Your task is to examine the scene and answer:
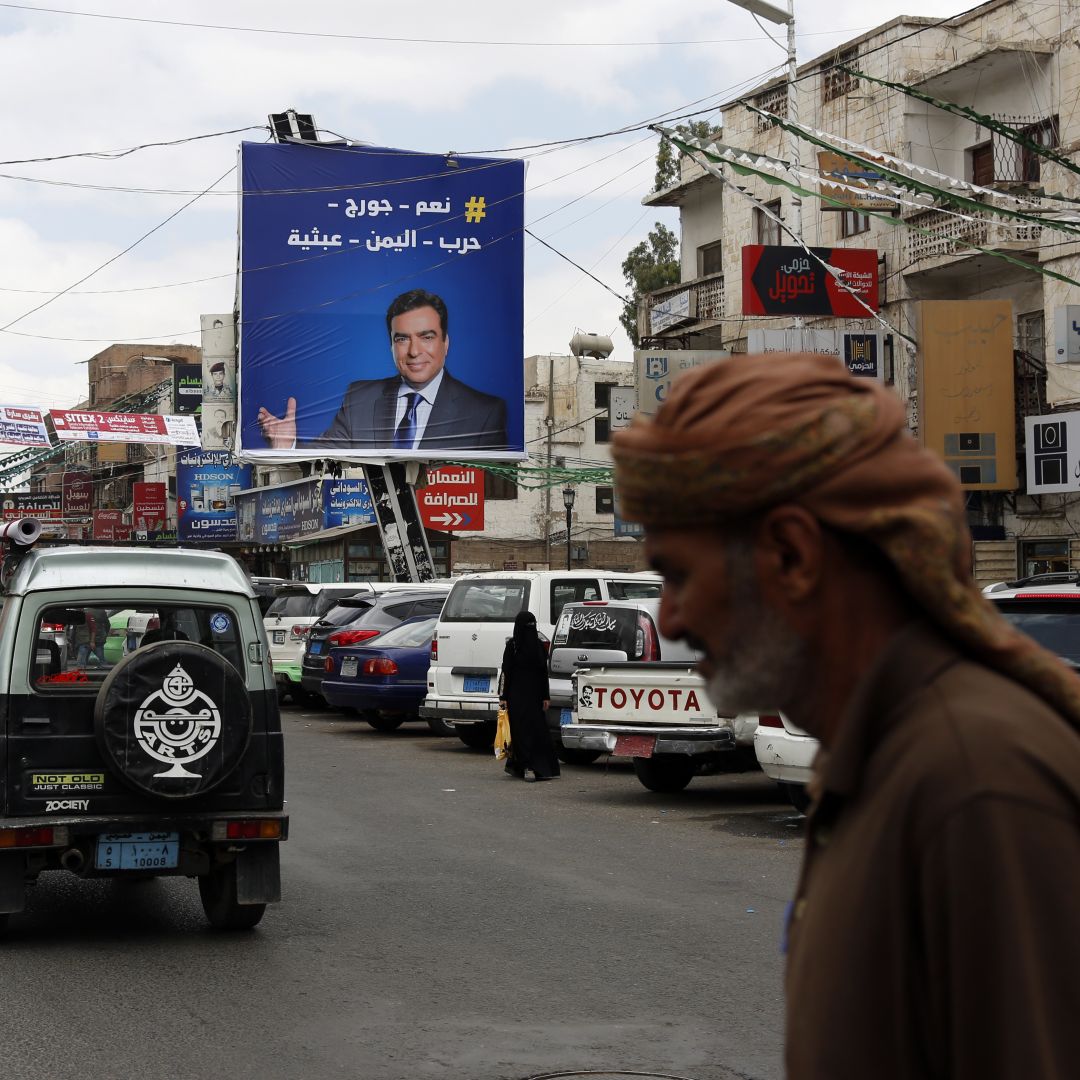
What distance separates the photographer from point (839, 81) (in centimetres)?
3291

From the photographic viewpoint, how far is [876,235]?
3192 cm

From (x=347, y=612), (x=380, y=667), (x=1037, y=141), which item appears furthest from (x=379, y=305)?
(x=380, y=667)

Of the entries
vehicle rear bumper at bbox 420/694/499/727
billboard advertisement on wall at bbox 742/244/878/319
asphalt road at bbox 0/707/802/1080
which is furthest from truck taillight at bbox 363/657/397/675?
billboard advertisement on wall at bbox 742/244/878/319

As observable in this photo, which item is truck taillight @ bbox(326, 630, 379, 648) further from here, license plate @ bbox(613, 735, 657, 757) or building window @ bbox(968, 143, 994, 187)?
building window @ bbox(968, 143, 994, 187)

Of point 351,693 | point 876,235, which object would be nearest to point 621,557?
point 876,235

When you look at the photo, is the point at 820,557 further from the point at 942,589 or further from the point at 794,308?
the point at 794,308

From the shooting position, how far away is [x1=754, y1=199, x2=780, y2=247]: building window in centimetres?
3550

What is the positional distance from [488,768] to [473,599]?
2669mm

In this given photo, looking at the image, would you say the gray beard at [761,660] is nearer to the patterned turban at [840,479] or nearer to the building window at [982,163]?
the patterned turban at [840,479]

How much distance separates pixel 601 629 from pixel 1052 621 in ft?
24.3

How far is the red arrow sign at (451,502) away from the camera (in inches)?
1954

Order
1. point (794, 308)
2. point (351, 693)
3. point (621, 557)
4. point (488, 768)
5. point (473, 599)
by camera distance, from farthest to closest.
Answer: point (621, 557)
point (794, 308)
point (351, 693)
point (473, 599)
point (488, 768)

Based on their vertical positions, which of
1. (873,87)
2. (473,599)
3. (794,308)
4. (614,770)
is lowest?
(614,770)

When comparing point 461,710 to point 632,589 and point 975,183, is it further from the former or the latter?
point 975,183
